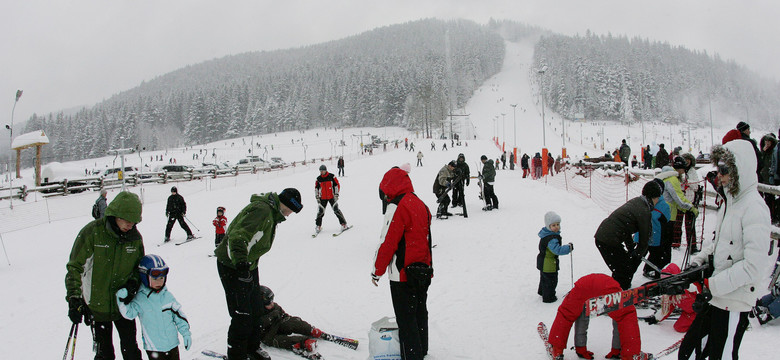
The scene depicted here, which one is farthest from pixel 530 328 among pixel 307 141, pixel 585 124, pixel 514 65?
pixel 514 65

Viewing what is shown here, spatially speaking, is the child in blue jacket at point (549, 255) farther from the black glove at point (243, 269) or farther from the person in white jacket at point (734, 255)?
the black glove at point (243, 269)

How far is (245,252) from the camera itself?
3926 millimetres

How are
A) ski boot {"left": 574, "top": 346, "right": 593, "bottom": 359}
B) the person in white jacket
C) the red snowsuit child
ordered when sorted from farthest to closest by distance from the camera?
ski boot {"left": 574, "top": 346, "right": 593, "bottom": 359} → the red snowsuit child → the person in white jacket

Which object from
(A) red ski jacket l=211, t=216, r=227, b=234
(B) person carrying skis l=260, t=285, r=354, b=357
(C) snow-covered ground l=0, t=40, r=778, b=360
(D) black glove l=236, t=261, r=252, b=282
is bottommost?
(C) snow-covered ground l=0, t=40, r=778, b=360

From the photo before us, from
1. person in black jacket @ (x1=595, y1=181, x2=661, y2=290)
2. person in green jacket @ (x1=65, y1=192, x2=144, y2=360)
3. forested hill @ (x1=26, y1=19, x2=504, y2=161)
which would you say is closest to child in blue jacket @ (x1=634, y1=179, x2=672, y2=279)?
person in black jacket @ (x1=595, y1=181, x2=661, y2=290)

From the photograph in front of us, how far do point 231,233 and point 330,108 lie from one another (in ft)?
398

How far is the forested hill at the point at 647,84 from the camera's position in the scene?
114 m

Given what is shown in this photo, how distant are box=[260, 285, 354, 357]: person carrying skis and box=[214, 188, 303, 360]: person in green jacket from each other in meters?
0.49

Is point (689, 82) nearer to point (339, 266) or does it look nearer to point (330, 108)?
point (330, 108)

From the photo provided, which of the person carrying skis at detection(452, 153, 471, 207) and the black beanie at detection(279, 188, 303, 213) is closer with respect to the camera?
the black beanie at detection(279, 188, 303, 213)

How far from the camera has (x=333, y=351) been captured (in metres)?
4.75

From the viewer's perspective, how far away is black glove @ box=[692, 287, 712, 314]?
304 cm

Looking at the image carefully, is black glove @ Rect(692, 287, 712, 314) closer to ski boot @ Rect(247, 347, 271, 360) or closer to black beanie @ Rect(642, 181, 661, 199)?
black beanie @ Rect(642, 181, 661, 199)

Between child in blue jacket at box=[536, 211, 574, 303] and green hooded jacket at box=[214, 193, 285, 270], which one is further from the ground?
green hooded jacket at box=[214, 193, 285, 270]
